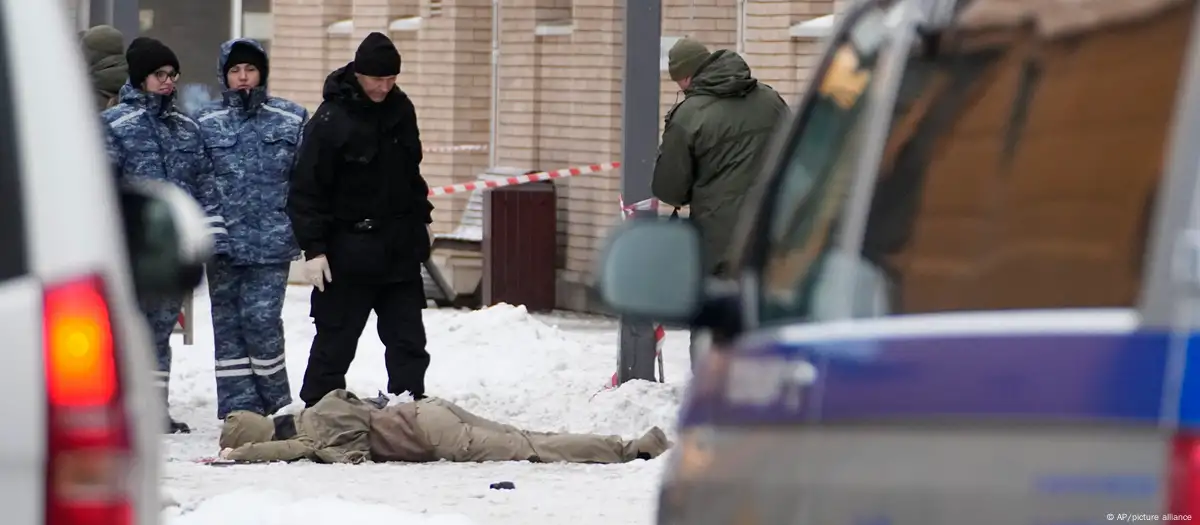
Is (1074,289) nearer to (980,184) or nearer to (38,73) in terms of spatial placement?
(980,184)

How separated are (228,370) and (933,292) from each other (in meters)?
7.72

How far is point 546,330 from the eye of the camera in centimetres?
1437

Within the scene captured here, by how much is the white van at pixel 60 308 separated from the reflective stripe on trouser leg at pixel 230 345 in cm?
726

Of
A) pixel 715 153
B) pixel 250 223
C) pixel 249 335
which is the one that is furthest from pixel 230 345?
pixel 715 153

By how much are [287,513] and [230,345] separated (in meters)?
3.25

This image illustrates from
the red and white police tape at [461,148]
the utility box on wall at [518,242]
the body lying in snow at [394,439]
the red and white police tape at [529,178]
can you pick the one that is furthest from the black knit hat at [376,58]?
the red and white police tape at [461,148]

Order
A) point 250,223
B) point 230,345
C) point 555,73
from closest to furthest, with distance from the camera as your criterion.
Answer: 1. point 250,223
2. point 230,345
3. point 555,73

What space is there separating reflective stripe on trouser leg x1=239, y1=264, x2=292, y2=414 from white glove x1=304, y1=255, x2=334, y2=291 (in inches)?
15.3

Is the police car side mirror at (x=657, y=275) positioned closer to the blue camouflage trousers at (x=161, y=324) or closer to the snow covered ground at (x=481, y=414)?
the snow covered ground at (x=481, y=414)

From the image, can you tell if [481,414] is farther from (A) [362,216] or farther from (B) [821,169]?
(B) [821,169]

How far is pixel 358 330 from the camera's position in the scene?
407 inches

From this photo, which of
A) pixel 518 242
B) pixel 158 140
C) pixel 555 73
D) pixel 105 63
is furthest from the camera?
pixel 555 73

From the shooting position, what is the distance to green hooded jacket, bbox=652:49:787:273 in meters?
10.3

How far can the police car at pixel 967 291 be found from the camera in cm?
261
